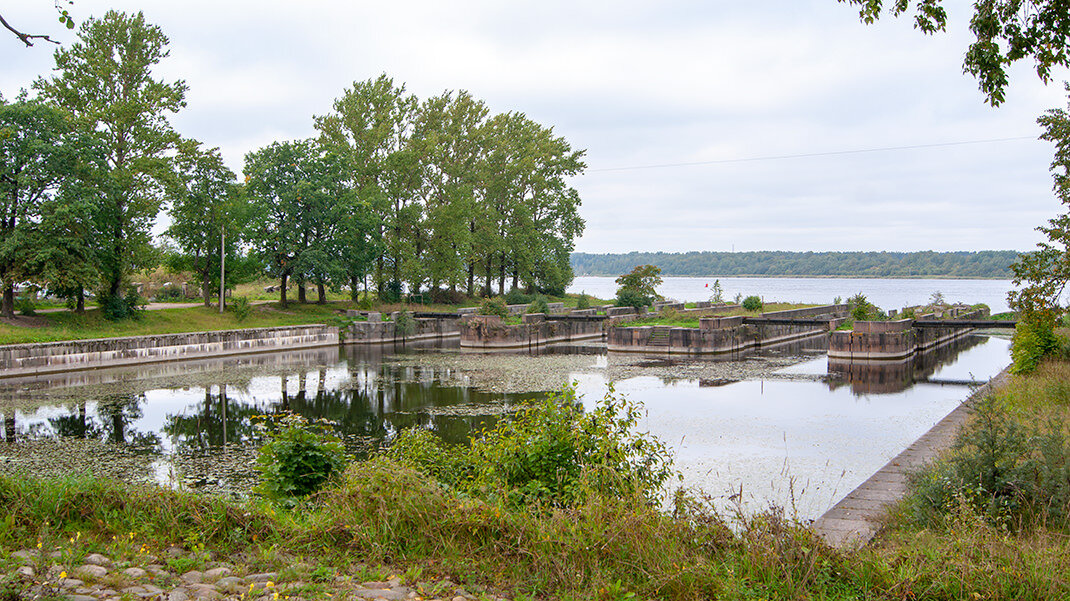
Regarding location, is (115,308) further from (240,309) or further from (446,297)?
(446,297)

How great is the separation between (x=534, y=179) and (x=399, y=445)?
144ft

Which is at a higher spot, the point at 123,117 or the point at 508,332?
the point at 123,117

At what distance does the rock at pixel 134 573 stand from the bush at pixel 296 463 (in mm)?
2586

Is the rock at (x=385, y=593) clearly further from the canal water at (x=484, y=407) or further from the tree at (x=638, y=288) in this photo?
the tree at (x=638, y=288)

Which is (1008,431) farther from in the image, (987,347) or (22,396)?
(987,347)

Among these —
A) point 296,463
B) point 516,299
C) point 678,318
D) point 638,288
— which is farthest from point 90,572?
point 516,299

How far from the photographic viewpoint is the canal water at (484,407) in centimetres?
1119

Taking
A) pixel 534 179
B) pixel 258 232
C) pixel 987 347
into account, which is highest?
pixel 534 179

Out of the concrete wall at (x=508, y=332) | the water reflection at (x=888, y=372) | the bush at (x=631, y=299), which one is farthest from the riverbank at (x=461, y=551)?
the bush at (x=631, y=299)

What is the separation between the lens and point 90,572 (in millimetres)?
4453

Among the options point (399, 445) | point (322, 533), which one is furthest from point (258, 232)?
point (322, 533)

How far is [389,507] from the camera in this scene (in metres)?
5.42

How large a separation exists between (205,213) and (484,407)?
73.8ft

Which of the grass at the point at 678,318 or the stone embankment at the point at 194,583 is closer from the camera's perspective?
the stone embankment at the point at 194,583
